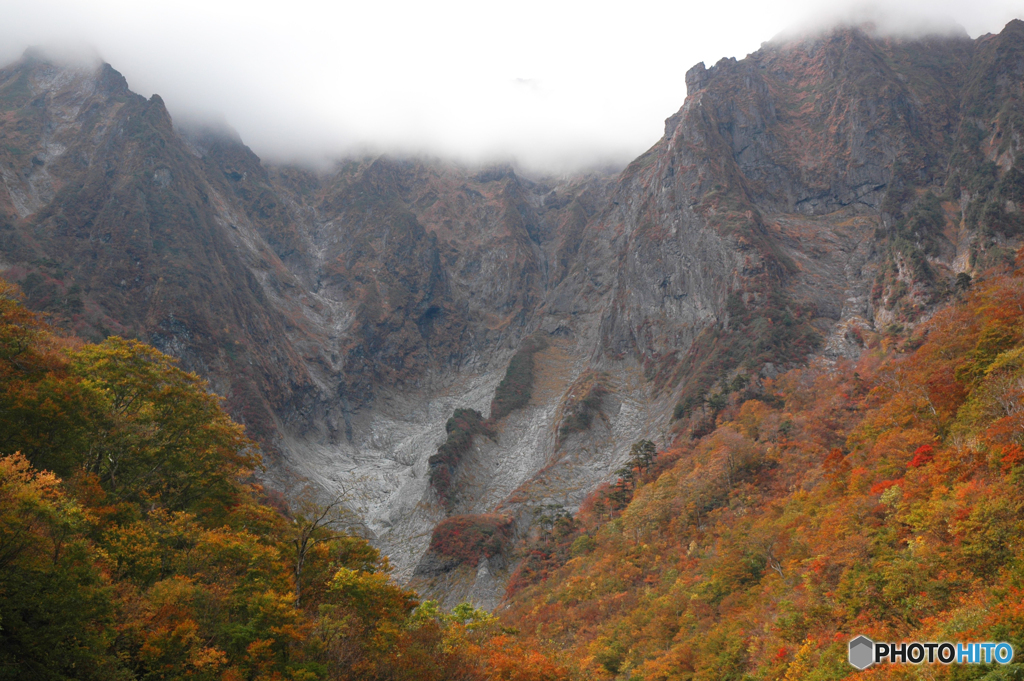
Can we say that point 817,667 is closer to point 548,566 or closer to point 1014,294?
point 1014,294

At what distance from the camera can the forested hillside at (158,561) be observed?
46.8ft

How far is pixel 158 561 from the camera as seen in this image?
20.4 m

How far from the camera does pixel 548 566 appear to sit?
7012 centimetres

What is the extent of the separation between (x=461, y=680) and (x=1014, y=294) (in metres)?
35.8

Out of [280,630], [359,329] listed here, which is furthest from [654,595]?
[359,329]

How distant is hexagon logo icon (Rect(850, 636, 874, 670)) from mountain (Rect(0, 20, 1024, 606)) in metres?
65.5

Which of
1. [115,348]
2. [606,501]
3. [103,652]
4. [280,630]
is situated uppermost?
[115,348]

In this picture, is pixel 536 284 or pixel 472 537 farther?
pixel 536 284
